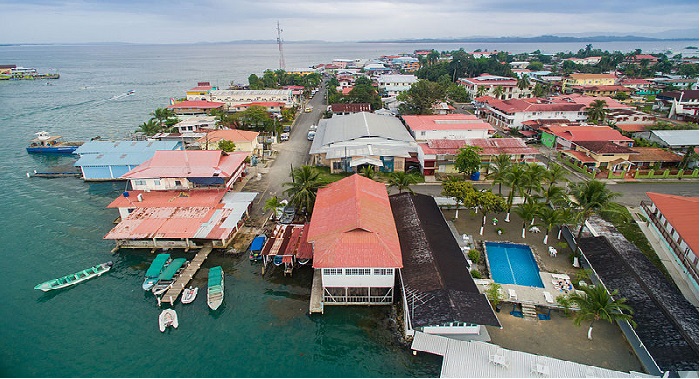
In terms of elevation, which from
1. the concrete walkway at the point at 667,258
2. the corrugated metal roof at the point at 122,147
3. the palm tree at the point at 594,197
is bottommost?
the concrete walkway at the point at 667,258

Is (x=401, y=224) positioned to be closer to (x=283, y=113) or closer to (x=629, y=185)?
(x=629, y=185)

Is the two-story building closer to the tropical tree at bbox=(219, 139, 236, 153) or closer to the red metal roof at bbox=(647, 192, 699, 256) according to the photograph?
the tropical tree at bbox=(219, 139, 236, 153)

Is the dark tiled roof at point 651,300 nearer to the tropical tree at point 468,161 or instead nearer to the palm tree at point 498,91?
the tropical tree at point 468,161

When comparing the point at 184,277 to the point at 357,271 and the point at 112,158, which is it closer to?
the point at 357,271

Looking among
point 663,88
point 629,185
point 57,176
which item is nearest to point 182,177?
point 57,176

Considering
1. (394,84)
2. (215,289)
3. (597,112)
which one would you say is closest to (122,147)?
(215,289)

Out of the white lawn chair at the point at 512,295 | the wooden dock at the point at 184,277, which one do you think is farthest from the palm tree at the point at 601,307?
the wooden dock at the point at 184,277
